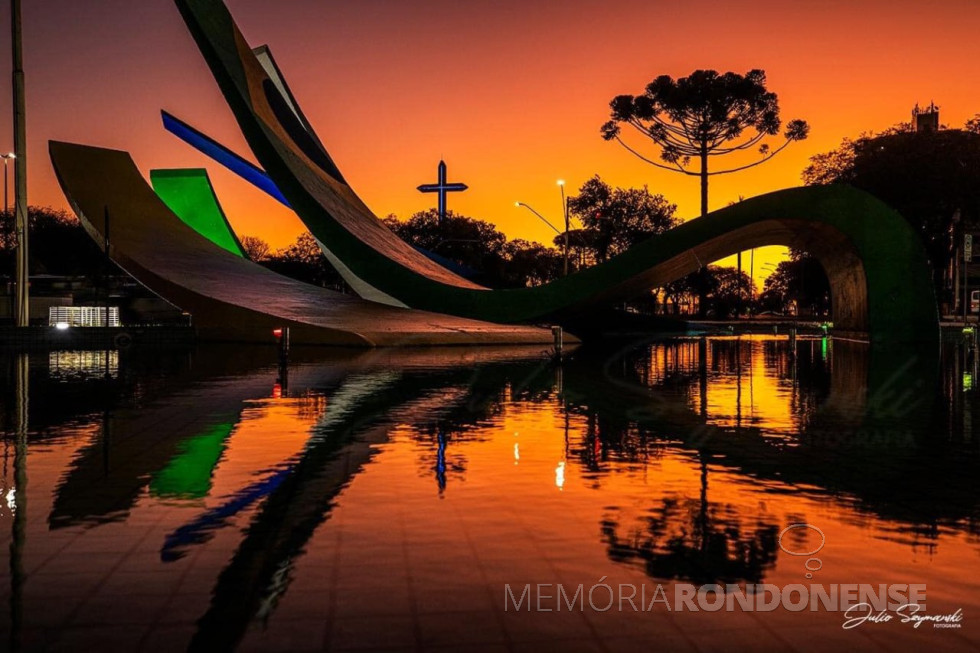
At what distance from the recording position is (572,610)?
13.3 ft

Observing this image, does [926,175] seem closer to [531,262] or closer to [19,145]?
[19,145]

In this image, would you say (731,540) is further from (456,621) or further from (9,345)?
(9,345)

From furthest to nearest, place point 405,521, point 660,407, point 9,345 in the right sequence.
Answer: point 9,345 → point 660,407 → point 405,521

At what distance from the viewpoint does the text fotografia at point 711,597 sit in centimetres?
408

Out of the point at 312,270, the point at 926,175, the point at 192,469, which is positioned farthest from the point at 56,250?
the point at 192,469

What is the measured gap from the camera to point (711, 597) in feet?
13.9

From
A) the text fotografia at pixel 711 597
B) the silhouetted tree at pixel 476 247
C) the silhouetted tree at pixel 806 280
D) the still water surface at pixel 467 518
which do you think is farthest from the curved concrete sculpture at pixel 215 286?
the silhouetted tree at pixel 476 247

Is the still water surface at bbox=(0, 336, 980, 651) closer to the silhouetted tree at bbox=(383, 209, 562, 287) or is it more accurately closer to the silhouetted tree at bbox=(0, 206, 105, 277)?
the silhouetted tree at bbox=(0, 206, 105, 277)

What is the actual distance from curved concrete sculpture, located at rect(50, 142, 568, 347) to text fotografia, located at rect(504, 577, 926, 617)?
25516 mm

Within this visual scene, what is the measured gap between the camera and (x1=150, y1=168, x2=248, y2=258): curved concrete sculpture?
42.9 metres

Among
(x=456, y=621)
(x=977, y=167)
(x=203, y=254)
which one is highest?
(x=977, y=167)

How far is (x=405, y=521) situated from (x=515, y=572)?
4.05 feet

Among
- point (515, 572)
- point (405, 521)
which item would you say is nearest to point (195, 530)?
point (405, 521)

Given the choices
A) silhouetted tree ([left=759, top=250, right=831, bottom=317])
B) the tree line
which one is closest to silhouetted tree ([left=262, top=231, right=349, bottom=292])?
the tree line
